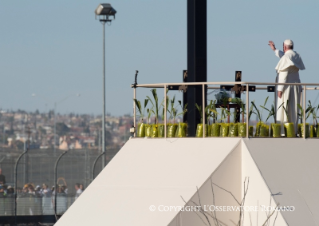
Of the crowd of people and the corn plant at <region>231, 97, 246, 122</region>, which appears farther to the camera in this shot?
the crowd of people

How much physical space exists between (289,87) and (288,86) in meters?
0.03

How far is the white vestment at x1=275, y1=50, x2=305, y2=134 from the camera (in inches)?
651

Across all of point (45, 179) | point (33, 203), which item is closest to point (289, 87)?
point (33, 203)

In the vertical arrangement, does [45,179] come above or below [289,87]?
below

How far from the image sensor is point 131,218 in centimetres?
1544

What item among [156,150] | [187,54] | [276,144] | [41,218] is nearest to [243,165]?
[276,144]

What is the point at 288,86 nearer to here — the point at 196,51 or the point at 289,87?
the point at 289,87

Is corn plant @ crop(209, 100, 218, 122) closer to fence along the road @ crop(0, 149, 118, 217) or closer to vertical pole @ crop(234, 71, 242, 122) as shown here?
vertical pole @ crop(234, 71, 242, 122)

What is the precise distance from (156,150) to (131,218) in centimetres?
158

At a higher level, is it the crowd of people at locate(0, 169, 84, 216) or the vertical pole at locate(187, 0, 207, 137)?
the vertical pole at locate(187, 0, 207, 137)

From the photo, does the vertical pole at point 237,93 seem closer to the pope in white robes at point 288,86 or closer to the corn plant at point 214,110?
the corn plant at point 214,110

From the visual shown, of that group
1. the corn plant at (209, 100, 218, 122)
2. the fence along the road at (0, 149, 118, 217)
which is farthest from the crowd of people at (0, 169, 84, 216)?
the corn plant at (209, 100, 218, 122)

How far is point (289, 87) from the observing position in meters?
16.7

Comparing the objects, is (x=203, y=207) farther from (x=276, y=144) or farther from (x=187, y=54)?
(x=187, y=54)
